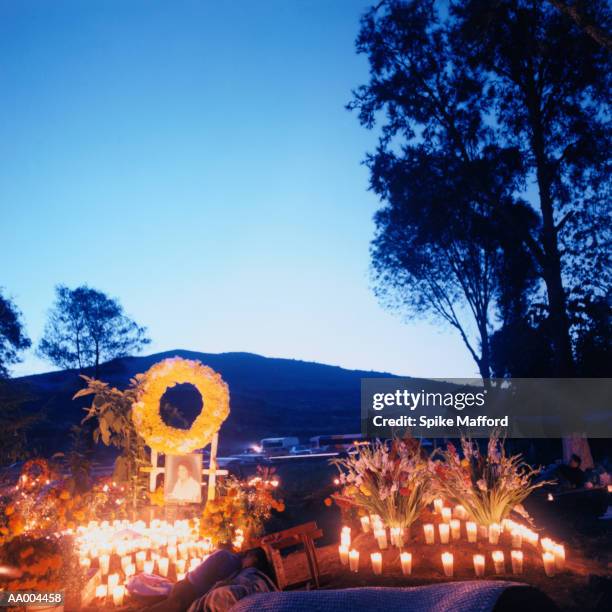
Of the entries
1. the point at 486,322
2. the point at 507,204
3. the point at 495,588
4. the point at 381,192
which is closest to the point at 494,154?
the point at 507,204

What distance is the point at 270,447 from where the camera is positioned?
31.9 m

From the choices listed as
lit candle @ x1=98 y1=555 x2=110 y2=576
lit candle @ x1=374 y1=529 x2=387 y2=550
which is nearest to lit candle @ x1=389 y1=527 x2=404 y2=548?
lit candle @ x1=374 y1=529 x2=387 y2=550

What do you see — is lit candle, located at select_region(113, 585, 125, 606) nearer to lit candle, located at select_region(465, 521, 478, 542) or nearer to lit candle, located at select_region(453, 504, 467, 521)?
lit candle, located at select_region(465, 521, 478, 542)

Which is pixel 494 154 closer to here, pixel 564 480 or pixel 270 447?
pixel 564 480

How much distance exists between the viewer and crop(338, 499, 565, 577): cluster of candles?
6.41 metres

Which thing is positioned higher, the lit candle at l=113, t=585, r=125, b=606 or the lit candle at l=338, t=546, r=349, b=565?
the lit candle at l=338, t=546, r=349, b=565

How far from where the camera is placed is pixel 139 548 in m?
9.17

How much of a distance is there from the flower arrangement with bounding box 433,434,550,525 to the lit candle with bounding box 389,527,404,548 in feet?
2.70

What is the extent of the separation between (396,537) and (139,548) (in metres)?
4.34

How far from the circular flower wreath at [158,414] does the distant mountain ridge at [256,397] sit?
9.88 m

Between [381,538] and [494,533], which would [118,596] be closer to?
[381,538]

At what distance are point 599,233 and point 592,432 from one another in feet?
34.0

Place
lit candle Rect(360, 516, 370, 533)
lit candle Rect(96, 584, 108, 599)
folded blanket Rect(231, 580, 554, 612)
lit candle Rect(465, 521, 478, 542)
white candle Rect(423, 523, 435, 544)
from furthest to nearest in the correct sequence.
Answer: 1. lit candle Rect(360, 516, 370, 533)
2. white candle Rect(423, 523, 435, 544)
3. lit candle Rect(465, 521, 478, 542)
4. lit candle Rect(96, 584, 108, 599)
5. folded blanket Rect(231, 580, 554, 612)

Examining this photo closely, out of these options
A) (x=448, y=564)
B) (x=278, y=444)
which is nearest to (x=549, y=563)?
(x=448, y=564)
